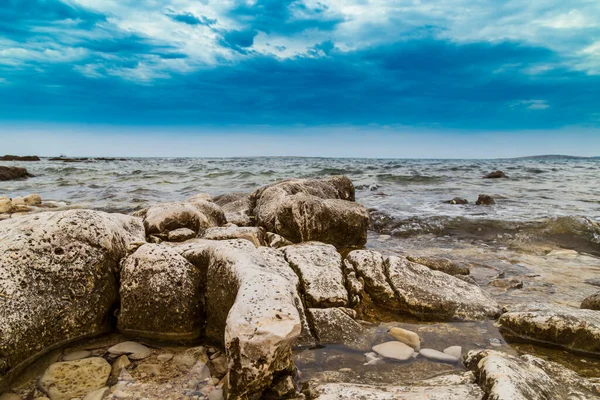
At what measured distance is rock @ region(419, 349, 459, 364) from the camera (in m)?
2.96

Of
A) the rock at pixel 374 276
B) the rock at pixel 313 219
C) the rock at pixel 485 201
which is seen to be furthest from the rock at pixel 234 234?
the rock at pixel 485 201

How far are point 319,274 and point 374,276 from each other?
0.72 metres

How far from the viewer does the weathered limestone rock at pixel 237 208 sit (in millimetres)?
7438

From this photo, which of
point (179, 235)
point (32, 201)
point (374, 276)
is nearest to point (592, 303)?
point (374, 276)

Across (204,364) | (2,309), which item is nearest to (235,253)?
(204,364)

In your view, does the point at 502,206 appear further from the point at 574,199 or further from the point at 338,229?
the point at 338,229

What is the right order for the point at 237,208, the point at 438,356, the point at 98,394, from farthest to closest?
1. the point at 237,208
2. the point at 438,356
3. the point at 98,394

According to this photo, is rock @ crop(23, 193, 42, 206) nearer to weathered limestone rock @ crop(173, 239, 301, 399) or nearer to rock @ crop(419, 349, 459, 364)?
weathered limestone rock @ crop(173, 239, 301, 399)

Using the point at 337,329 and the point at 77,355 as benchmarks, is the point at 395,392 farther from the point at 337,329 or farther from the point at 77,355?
the point at 77,355

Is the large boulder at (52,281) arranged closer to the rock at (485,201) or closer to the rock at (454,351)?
the rock at (454,351)

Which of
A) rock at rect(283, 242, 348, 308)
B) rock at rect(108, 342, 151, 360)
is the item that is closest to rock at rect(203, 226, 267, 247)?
rock at rect(283, 242, 348, 308)

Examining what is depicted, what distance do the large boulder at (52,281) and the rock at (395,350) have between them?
2.39 metres

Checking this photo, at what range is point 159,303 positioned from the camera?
3.19 metres

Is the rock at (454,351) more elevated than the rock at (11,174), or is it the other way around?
the rock at (11,174)
